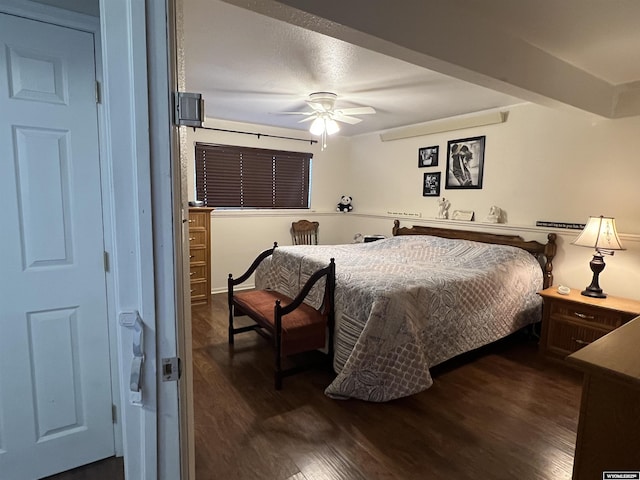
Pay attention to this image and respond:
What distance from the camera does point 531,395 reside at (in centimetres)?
246

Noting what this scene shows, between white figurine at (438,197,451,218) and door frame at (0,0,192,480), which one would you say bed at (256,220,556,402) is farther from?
door frame at (0,0,192,480)

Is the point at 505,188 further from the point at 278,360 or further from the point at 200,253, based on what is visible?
the point at 200,253

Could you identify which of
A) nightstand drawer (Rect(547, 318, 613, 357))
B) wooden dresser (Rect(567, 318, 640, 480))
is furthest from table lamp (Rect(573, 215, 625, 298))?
wooden dresser (Rect(567, 318, 640, 480))

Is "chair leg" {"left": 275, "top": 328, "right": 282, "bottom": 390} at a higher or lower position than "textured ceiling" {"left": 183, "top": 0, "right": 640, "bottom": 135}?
lower

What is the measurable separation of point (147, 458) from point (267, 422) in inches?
57.5

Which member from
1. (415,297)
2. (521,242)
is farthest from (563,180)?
(415,297)

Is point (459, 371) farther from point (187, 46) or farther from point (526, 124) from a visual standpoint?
point (187, 46)

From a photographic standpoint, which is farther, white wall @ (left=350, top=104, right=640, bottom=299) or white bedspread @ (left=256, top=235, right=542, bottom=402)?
white wall @ (left=350, top=104, right=640, bottom=299)

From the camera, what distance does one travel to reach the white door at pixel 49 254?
1.44 metres

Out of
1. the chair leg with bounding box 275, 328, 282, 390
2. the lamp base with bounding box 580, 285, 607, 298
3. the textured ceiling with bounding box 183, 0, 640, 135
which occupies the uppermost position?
the textured ceiling with bounding box 183, 0, 640, 135

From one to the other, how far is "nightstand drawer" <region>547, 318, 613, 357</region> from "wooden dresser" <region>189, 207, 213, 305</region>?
3529 mm

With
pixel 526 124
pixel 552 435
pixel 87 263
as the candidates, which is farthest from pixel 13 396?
pixel 526 124

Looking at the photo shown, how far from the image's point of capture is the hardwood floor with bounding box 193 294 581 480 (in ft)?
5.82

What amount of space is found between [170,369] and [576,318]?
10.4 ft
